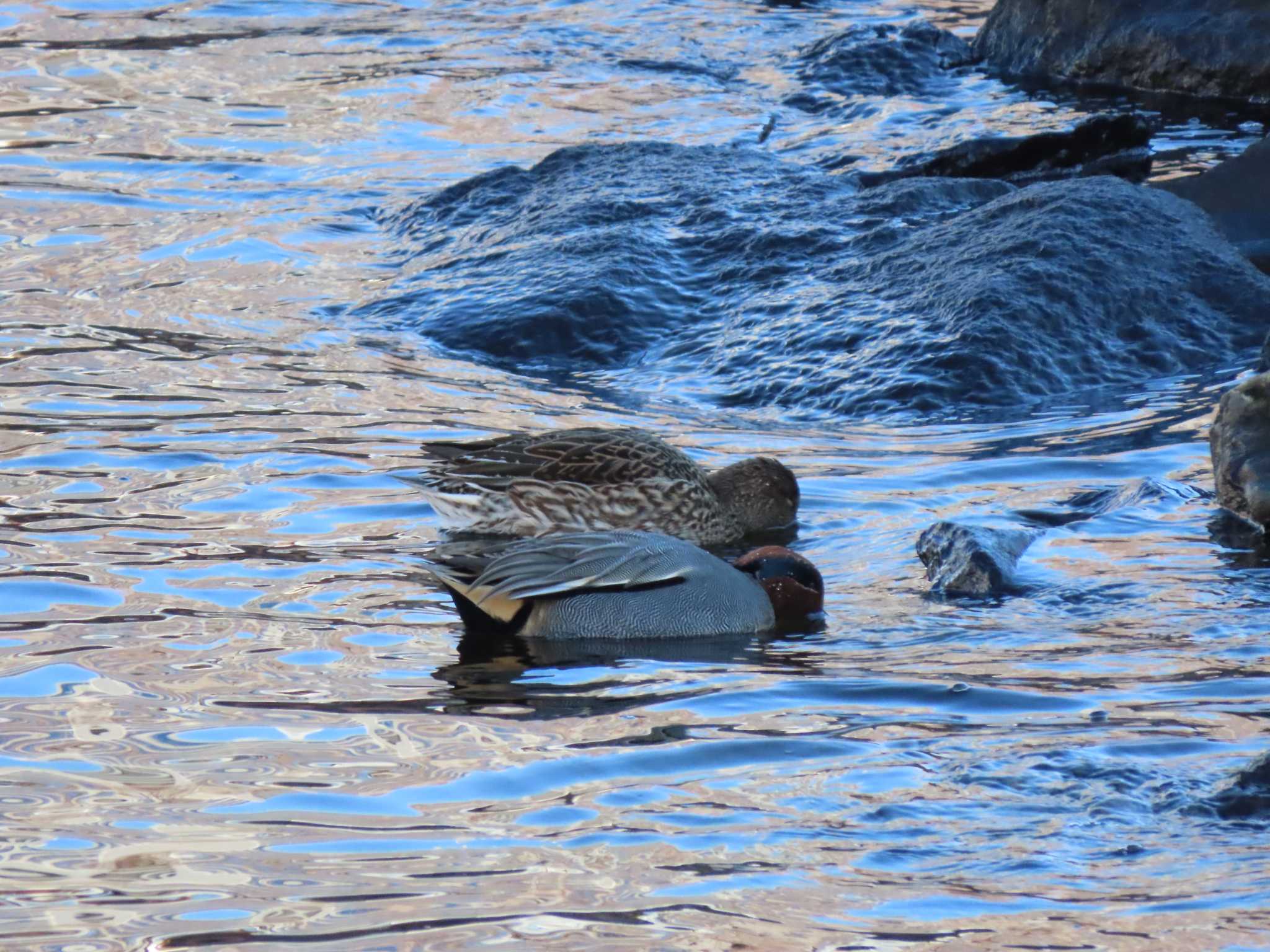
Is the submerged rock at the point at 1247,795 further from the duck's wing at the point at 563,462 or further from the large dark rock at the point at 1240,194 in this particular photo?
the large dark rock at the point at 1240,194

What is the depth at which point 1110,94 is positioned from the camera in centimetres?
1648

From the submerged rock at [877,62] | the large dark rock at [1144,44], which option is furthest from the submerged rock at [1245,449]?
the submerged rock at [877,62]

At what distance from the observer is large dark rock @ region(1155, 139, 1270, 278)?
12133mm

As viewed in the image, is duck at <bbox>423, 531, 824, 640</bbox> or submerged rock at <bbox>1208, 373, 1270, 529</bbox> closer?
duck at <bbox>423, 531, 824, 640</bbox>

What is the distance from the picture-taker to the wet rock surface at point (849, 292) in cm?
1031

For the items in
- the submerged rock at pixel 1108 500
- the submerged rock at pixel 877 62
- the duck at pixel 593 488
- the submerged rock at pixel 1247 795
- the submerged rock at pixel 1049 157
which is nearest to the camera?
the submerged rock at pixel 1247 795

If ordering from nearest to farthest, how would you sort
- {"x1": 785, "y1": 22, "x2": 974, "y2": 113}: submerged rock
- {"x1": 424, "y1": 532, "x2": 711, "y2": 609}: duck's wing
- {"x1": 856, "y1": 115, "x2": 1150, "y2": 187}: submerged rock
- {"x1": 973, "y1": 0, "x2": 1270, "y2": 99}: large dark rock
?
{"x1": 424, "y1": 532, "x2": 711, "y2": 609}: duck's wing
{"x1": 856, "y1": 115, "x2": 1150, "y2": 187}: submerged rock
{"x1": 973, "y1": 0, "x2": 1270, "y2": 99}: large dark rock
{"x1": 785, "y1": 22, "x2": 974, "y2": 113}: submerged rock

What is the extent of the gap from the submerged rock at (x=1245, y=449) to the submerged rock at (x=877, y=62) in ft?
27.1

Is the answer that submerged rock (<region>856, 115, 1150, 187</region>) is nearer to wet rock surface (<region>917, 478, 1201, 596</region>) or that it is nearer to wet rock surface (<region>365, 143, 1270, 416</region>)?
wet rock surface (<region>365, 143, 1270, 416</region>)

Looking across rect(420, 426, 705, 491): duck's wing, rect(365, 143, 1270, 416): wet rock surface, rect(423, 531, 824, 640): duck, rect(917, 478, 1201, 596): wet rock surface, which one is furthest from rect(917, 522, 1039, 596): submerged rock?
rect(365, 143, 1270, 416): wet rock surface

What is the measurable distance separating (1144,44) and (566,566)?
430 inches

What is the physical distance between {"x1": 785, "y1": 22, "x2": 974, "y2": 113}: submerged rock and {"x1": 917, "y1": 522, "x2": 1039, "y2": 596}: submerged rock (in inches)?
359

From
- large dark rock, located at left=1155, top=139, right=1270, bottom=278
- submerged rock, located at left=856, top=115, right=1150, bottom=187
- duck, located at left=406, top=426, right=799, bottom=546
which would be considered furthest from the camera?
submerged rock, located at left=856, top=115, right=1150, bottom=187

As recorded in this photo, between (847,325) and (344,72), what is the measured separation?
8404 millimetres
